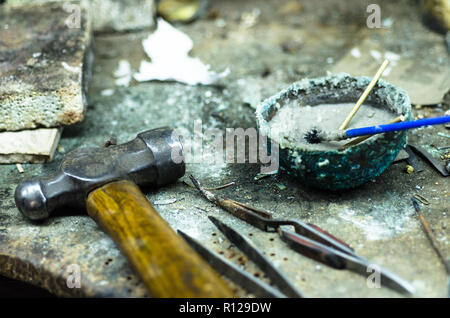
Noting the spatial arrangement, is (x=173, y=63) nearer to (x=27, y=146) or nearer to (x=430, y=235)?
(x=27, y=146)

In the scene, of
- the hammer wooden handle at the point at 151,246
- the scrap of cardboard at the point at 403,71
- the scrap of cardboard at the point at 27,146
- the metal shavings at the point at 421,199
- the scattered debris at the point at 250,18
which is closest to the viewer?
the hammer wooden handle at the point at 151,246

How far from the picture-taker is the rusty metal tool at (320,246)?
1878 millimetres

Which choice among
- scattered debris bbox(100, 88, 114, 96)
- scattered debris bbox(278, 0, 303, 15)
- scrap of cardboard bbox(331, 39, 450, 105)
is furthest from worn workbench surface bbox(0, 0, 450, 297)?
scattered debris bbox(278, 0, 303, 15)

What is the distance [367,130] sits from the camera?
2.18m

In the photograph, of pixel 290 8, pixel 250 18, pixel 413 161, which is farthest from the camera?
pixel 290 8

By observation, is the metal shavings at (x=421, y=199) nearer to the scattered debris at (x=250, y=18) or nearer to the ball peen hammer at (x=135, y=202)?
the ball peen hammer at (x=135, y=202)

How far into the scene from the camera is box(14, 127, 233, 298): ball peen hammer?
1.77 metres

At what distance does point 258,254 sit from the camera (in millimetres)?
1998

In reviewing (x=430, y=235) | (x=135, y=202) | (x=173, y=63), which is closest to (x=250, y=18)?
(x=173, y=63)

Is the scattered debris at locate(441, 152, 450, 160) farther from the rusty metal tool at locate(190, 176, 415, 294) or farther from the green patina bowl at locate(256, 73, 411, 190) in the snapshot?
the rusty metal tool at locate(190, 176, 415, 294)

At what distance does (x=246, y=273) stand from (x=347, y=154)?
0.74m

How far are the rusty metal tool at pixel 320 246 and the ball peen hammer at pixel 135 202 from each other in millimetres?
422

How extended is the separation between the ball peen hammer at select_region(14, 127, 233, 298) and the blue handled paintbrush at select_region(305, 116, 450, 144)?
70cm

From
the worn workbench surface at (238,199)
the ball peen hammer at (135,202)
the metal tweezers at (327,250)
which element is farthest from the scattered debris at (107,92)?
the metal tweezers at (327,250)
